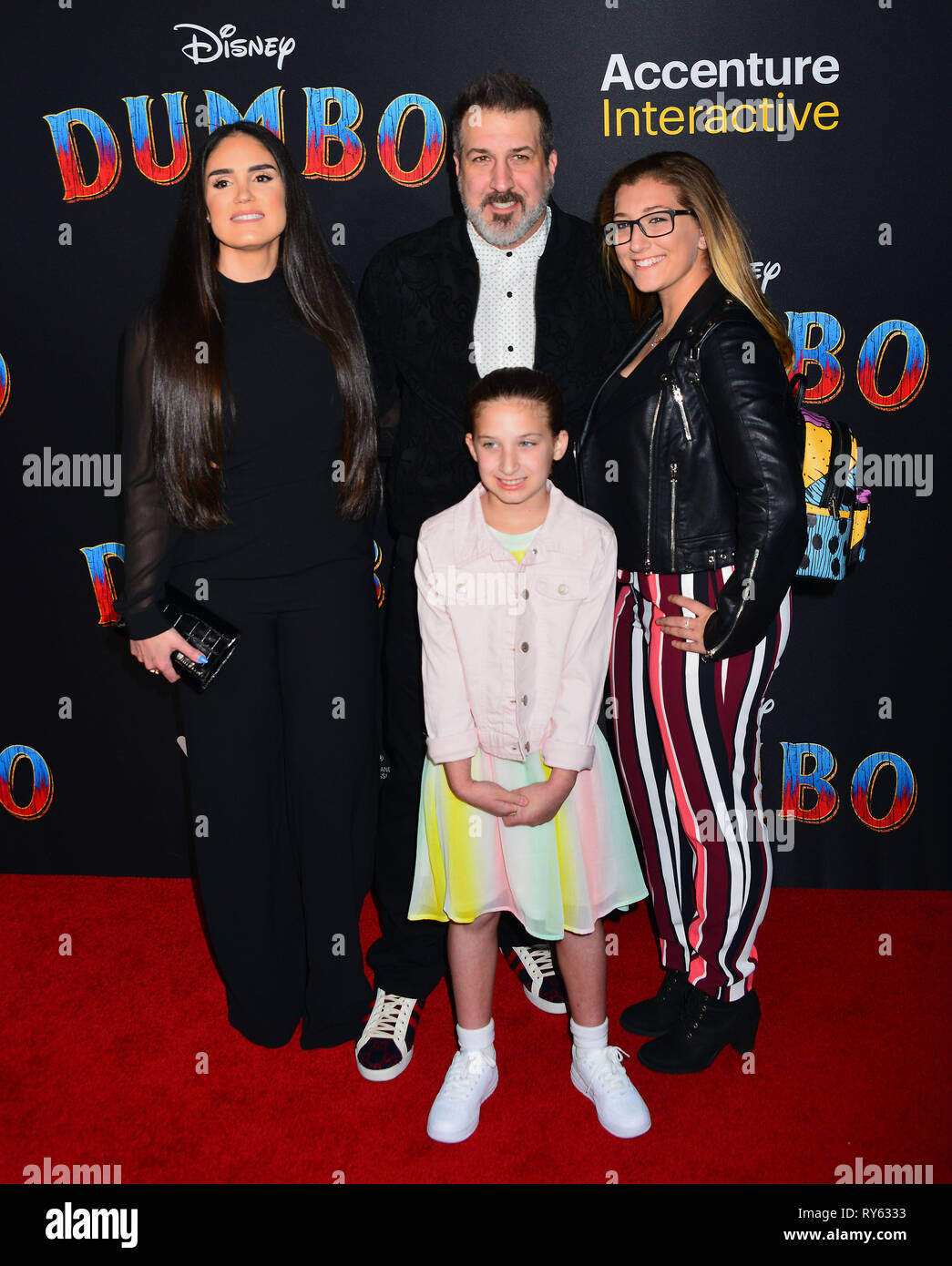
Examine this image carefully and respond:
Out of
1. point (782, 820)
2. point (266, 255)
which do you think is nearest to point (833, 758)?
point (782, 820)

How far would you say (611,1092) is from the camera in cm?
226

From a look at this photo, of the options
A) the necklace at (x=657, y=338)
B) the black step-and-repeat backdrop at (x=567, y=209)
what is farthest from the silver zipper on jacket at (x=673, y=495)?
the black step-and-repeat backdrop at (x=567, y=209)

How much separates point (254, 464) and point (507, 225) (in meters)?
0.79

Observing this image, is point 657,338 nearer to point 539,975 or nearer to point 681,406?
point 681,406

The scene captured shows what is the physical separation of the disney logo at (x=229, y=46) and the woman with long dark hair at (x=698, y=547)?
1212 millimetres

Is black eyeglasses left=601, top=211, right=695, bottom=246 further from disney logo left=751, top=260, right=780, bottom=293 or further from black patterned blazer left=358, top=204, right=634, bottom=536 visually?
disney logo left=751, top=260, right=780, bottom=293

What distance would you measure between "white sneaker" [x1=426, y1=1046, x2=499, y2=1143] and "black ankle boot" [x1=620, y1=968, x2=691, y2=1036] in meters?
0.43

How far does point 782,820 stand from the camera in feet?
11.0

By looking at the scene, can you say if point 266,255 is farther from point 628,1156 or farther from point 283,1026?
point 628,1156

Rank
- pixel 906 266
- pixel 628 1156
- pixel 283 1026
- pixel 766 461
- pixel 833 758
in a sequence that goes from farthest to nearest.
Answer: pixel 833 758, pixel 906 266, pixel 283 1026, pixel 628 1156, pixel 766 461

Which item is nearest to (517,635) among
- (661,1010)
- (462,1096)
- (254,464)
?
(254,464)

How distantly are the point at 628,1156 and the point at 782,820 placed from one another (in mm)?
1435

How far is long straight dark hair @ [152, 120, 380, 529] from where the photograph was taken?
2.18 meters

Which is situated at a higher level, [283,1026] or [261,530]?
[261,530]
